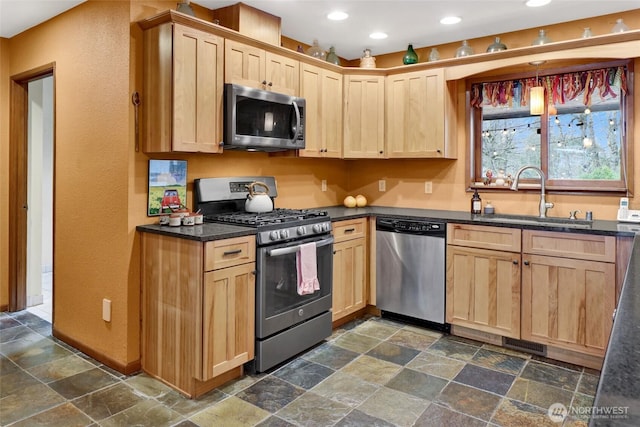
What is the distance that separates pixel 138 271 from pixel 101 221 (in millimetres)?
440

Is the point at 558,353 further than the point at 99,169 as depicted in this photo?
Yes

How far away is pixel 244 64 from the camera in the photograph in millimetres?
3029

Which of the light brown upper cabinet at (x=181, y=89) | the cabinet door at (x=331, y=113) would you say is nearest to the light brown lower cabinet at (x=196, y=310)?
the light brown upper cabinet at (x=181, y=89)

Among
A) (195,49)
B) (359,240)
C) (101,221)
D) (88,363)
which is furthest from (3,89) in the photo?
(359,240)

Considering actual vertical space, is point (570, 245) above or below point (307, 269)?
above

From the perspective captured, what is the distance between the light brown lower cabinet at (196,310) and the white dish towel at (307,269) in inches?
15.4

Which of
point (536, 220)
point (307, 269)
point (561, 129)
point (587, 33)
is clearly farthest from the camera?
point (561, 129)

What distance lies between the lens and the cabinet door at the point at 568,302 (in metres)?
2.85

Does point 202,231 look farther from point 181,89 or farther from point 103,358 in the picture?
point 103,358

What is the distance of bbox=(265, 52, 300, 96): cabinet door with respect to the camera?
10.6 ft

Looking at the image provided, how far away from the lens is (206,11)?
3.23m

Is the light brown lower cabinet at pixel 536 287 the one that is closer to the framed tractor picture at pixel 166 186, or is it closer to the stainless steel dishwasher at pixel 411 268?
the stainless steel dishwasher at pixel 411 268

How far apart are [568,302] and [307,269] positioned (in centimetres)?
175

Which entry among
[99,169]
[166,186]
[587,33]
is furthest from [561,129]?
[99,169]
